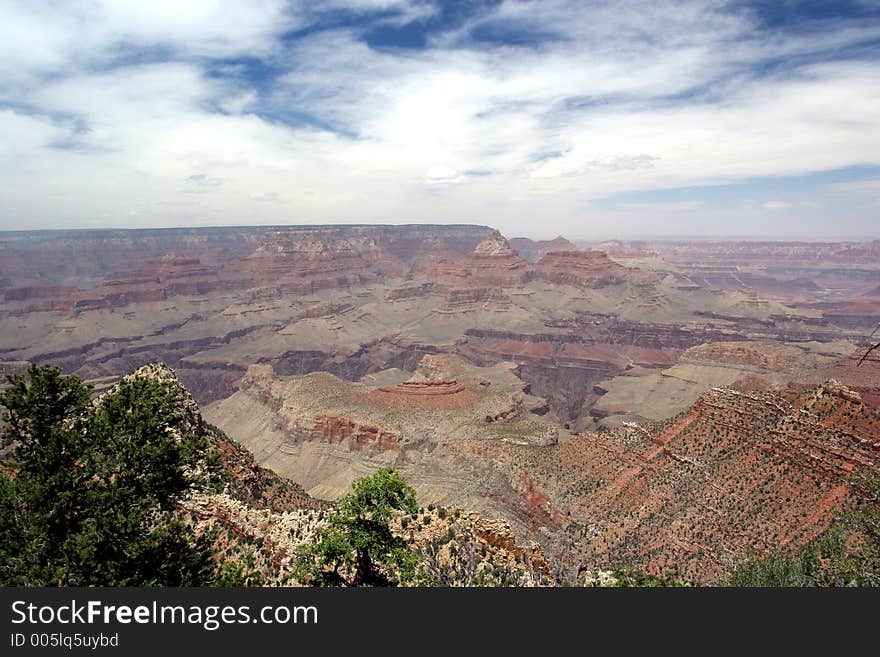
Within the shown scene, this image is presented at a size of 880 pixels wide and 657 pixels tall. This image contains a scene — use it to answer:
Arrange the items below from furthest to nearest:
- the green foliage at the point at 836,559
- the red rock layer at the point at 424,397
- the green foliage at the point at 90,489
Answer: the red rock layer at the point at 424,397 → the green foliage at the point at 836,559 → the green foliage at the point at 90,489

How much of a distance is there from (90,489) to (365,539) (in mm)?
9584

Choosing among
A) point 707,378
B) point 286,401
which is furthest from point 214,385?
point 707,378

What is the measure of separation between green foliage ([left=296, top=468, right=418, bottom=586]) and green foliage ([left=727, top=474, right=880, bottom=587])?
744 inches

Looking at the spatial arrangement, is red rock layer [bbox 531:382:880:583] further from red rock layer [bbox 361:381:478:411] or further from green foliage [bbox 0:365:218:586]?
red rock layer [bbox 361:381:478:411]

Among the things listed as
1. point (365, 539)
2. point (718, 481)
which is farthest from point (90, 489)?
point (718, 481)

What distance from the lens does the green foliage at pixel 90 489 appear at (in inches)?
624

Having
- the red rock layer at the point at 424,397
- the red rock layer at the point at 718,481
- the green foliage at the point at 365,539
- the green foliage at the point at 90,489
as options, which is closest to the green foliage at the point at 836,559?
the red rock layer at the point at 718,481

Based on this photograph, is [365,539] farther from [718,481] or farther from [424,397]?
[424,397]

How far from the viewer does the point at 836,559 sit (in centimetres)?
2703

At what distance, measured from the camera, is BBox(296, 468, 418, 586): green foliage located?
19234 millimetres

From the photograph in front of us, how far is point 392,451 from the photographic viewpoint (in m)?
79.1

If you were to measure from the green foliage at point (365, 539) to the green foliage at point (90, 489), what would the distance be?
438 cm

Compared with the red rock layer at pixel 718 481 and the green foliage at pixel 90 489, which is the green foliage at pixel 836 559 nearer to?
the red rock layer at pixel 718 481

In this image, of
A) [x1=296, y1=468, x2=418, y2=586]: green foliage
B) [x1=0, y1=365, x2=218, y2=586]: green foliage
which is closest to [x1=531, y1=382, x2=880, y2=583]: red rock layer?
[x1=296, y1=468, x2=418, y2=586]: green foliage
